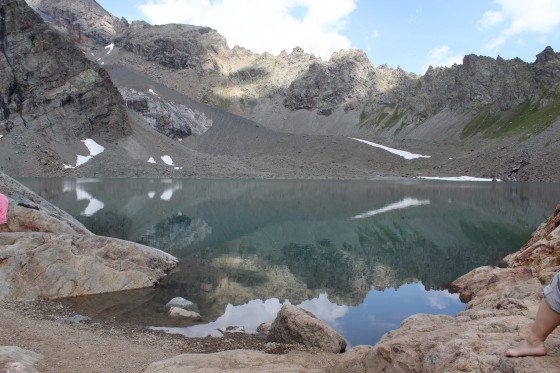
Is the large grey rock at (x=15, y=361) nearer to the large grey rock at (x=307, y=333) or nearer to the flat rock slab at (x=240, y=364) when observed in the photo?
the flat rock slab at (x=240, y=364)

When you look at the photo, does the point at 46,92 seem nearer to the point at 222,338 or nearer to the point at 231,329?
the point at 231,329

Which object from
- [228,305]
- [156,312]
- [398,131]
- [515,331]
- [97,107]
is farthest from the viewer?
[398,131]

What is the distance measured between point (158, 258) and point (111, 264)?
3.06m

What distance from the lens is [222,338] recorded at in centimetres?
1328

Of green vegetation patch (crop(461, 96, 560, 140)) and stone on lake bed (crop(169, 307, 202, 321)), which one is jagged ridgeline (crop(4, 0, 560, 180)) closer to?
green vegetation patch (crop(461, 96, 560, 140))

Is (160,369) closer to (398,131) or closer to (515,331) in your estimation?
(515,331)

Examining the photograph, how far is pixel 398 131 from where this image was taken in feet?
583

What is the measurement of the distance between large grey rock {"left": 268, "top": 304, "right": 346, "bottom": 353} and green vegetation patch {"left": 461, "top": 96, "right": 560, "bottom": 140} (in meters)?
125

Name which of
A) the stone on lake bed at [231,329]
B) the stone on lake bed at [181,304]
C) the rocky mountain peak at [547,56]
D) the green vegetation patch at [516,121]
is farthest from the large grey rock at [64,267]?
the rocky mountain peak at [547,56]

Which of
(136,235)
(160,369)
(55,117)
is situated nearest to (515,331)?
(160,369)

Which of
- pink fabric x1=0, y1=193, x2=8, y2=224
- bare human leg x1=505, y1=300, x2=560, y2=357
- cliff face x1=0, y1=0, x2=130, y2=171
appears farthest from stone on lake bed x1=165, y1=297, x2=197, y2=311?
cliff face x1=0, y1=0, x2=130, y2=171

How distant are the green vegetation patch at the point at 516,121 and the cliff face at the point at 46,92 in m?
111

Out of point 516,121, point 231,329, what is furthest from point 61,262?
point 516,121

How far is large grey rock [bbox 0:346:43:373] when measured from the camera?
299 inches
